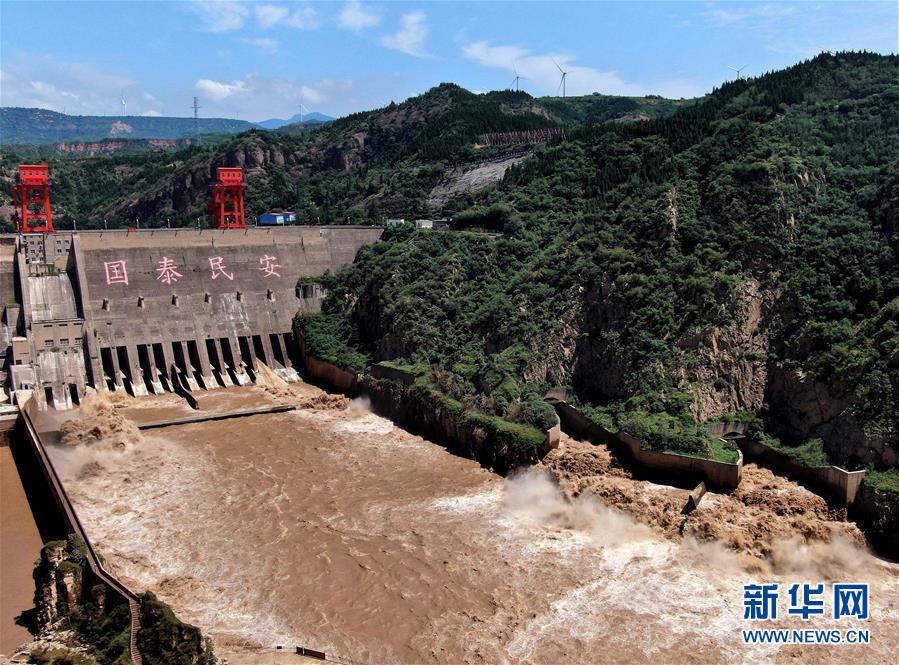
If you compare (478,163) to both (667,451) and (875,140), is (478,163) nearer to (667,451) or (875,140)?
(875,140)

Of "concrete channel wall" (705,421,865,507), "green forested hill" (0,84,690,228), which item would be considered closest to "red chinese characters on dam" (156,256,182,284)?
"green forested hill" (0,84,690,228)

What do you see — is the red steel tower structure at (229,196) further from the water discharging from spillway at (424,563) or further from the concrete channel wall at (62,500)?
the water discharging from spillway at (424,563)

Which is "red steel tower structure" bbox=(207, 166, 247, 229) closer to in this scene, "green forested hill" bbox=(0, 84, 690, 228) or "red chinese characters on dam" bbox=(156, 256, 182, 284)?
"red chinese characters on dam" bbox=(156, 256, 182, 284)

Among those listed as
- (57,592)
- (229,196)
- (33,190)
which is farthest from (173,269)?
(57,592)

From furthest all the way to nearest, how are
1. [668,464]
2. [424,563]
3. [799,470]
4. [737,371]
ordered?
[737,371], [668,464], [799,470], [424,563]

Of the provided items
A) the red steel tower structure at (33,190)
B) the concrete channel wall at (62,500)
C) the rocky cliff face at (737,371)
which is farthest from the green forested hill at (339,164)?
the concrete channel wall at (62,500)

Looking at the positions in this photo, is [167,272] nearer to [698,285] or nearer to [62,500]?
[62,500]
